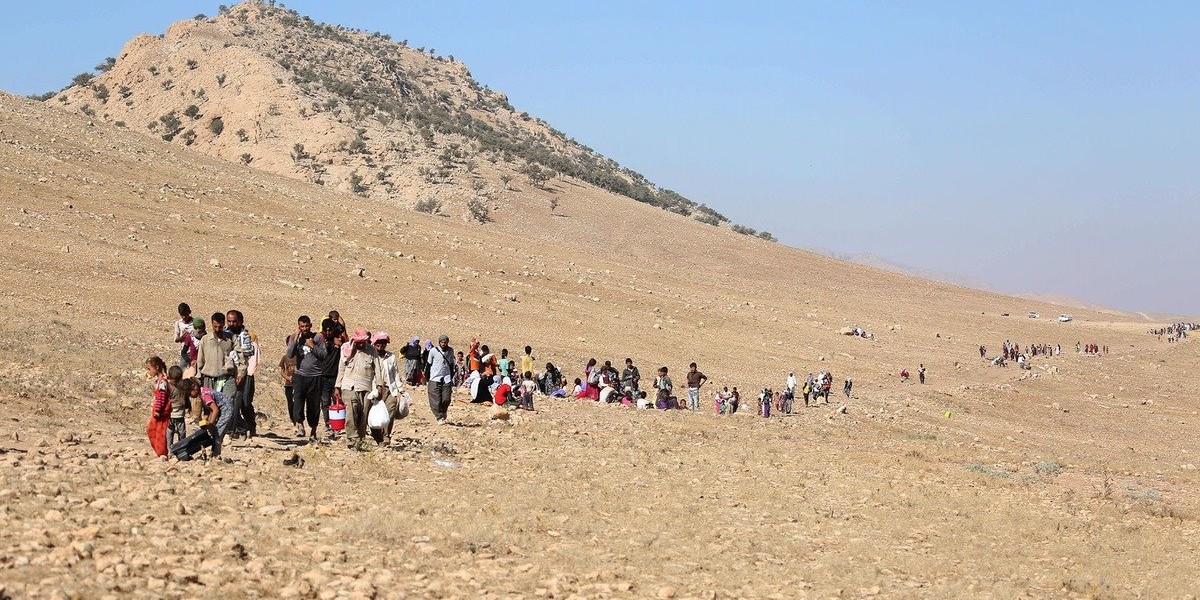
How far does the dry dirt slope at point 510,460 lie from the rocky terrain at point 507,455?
62 mm

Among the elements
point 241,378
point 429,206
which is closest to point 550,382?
point 241,378

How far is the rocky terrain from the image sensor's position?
8.94 meters

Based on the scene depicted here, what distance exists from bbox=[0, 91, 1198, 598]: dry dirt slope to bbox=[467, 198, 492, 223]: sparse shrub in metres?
19.9

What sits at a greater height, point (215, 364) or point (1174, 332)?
point (1174, 332)

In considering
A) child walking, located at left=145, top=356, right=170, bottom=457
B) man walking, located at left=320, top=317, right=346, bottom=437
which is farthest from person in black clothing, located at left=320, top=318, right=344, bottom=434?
child walking, located at left=145, top=356, right=170, bottom=457

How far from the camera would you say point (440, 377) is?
16.4 metres

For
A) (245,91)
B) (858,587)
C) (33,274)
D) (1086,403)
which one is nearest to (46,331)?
(33,274)

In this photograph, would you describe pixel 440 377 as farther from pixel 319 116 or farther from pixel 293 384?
pixel 319 116

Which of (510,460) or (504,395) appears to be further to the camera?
(504,395)

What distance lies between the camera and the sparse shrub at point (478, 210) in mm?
64375

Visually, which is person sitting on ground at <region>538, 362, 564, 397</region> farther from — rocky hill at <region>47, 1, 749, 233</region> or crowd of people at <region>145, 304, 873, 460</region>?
rocky hill at <region>47, 1, 749, 233</region>

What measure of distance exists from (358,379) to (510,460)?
222cm

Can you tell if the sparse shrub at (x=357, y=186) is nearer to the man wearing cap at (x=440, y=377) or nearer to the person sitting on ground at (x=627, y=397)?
the person sitting on ground at (x=627, y=397)

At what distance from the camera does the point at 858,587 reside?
9648 millimetres
